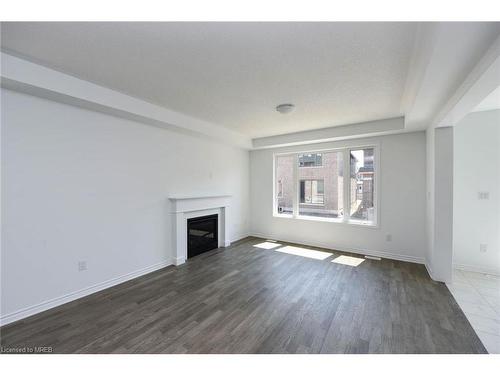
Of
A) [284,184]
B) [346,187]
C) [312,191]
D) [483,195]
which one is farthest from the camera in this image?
[284,184]

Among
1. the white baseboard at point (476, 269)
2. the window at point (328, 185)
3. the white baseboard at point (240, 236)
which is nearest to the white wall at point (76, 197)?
the white baseboard at point (240, 236)

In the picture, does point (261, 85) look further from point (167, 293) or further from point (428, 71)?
point (167, 293)

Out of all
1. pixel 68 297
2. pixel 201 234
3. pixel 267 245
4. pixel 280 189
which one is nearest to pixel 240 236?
pixel 267 245

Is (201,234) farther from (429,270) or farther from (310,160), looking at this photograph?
(429,270)

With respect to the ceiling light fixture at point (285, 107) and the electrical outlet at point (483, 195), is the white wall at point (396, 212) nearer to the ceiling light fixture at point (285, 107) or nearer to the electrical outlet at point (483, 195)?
the electrical outlet at point (483, 195)

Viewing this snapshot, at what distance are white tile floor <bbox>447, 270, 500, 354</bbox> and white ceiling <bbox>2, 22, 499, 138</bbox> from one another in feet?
7.73

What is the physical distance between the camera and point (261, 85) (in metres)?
2.49

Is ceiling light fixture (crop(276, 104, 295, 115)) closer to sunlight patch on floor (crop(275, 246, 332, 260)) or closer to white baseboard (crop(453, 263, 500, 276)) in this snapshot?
sunlight patch on floor (crop(275, 246, 332, 260))

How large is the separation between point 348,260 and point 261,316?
239 centimetres

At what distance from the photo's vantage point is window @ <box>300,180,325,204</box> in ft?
16.0

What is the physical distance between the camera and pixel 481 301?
A: 2.53m

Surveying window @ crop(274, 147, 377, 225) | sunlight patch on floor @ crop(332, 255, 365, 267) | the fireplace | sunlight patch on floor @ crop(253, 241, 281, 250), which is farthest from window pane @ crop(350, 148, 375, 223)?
the fireplace

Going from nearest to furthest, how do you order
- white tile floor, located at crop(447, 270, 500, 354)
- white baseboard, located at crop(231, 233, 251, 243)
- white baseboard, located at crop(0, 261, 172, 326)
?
white tile floor, located at crop(447, 270, 500, 354) < white baseboard, located at crop(0, 261, 172, 326) < white baseboard, located at crop(231, 233, 251, 243)

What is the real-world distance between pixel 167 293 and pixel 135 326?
0.68m
